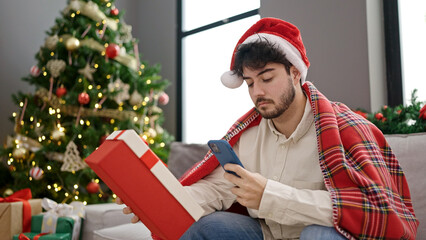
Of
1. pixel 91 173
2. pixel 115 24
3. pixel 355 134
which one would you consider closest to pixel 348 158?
pixel 355 134

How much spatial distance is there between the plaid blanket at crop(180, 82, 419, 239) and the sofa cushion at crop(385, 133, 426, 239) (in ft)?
0.93

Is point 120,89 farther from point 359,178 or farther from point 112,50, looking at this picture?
point 359,178

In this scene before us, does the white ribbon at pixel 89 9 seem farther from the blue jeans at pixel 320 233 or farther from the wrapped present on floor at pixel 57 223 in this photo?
the blue jeans at pixel 320 233

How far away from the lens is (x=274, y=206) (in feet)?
3.40

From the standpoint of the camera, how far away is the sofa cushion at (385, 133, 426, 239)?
1.42 m

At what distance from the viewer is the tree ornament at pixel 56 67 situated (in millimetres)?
2703

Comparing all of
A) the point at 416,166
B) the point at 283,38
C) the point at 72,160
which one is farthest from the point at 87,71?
the point at 416,166

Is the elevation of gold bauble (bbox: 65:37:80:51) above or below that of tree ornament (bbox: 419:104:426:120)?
above

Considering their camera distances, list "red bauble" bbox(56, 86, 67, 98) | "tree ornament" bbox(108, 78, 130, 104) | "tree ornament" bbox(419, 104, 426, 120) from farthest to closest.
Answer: "tree ornament" bbox(108, 78, 130, 104) < "red bauble" bbox(56, 86, 67, 98) < "tree ornament" bbox(419, 104, 426, 120)

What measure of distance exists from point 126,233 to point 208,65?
7.78ft

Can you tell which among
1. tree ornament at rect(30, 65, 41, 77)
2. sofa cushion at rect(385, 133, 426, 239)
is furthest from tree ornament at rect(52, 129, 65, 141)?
sofa cushion at rect(385, 133, 426, 239)

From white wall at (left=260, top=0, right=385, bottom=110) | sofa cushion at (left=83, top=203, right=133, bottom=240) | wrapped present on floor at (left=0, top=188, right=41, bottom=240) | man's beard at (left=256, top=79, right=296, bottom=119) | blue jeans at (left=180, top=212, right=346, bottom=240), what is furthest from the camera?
white wall at (left=260, top=0, right=385, bottom=110)

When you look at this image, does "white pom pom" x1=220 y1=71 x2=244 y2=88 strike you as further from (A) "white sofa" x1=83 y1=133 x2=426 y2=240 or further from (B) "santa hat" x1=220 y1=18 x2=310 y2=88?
(A) "white sofa" x1=83 y1=133 x2=426 y2=240

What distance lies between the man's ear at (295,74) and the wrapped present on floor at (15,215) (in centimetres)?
164
